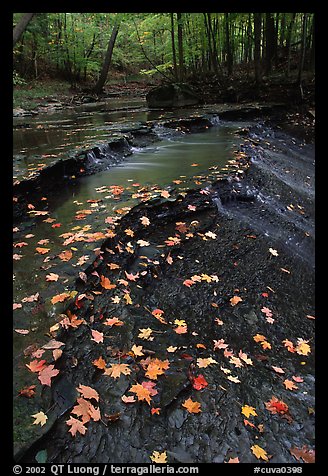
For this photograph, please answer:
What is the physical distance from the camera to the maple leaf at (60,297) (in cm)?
300

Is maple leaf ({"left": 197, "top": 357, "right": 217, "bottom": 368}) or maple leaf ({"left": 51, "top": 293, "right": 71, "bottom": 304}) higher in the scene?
maple leaf ({"left": 51, "top": 293, "right": 71, "bottom": 304})

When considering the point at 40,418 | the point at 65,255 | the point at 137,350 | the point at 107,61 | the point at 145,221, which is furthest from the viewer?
the point at 107,61

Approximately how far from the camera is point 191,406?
2453 mm

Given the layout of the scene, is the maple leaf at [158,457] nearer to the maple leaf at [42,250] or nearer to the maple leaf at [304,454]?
the maple leaf at [304,454]

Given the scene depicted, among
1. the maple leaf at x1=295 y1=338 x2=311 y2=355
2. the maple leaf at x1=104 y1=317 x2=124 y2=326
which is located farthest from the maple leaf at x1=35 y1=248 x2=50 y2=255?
the maple leaf at x1=295 y1=338 x2=311 y2=355

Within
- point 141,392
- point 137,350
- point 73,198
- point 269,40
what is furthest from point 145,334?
point 269,40

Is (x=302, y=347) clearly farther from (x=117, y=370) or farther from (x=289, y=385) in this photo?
(x=117, y=370)

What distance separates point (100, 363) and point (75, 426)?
0.53 m

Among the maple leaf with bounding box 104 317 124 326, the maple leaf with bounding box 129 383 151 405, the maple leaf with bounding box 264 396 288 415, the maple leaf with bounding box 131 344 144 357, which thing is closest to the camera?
the maple leaf with bounding box 129 383 151 405

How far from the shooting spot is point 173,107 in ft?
53.4

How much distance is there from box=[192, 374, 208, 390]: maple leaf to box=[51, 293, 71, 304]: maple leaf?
4.35ft

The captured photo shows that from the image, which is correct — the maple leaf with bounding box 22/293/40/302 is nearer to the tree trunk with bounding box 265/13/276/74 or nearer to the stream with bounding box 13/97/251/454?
the stream with bounding box 13/97/251/454

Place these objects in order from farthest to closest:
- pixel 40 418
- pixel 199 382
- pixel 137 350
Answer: pixel 137 350 < pixel 199 382 < pixel 40 418

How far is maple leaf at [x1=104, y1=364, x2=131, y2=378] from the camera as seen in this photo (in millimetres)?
2514
